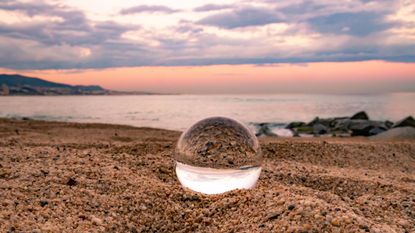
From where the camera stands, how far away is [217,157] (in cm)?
438

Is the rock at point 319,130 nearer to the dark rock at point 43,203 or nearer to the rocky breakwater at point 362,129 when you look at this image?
the rocky breakwater at point 362,129

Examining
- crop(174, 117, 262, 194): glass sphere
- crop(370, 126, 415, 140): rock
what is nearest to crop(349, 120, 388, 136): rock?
crop(370, 126, 415, 140): rock

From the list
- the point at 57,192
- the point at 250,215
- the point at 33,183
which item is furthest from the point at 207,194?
the point at 33,183

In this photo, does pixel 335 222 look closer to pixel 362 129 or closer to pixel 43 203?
pixel 43 203

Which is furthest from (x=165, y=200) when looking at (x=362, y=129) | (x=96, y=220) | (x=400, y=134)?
(x=362, y=129)

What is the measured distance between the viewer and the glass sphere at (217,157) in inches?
173

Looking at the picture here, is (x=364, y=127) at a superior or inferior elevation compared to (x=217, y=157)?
inferior

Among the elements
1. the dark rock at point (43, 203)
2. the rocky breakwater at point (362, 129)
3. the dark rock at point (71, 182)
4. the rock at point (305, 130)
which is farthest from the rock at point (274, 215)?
the rock at point (305, 130)

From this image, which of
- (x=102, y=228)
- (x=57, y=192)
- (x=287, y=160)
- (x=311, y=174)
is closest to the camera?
(x=102, y=228)

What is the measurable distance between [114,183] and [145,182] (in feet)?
1.21

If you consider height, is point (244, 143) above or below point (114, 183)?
above

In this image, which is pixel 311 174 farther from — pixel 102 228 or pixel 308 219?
pixel 102 228

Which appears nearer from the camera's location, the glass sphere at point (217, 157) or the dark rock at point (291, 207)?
the dark rock at point (291, 207)

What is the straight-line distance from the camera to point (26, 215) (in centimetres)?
375
